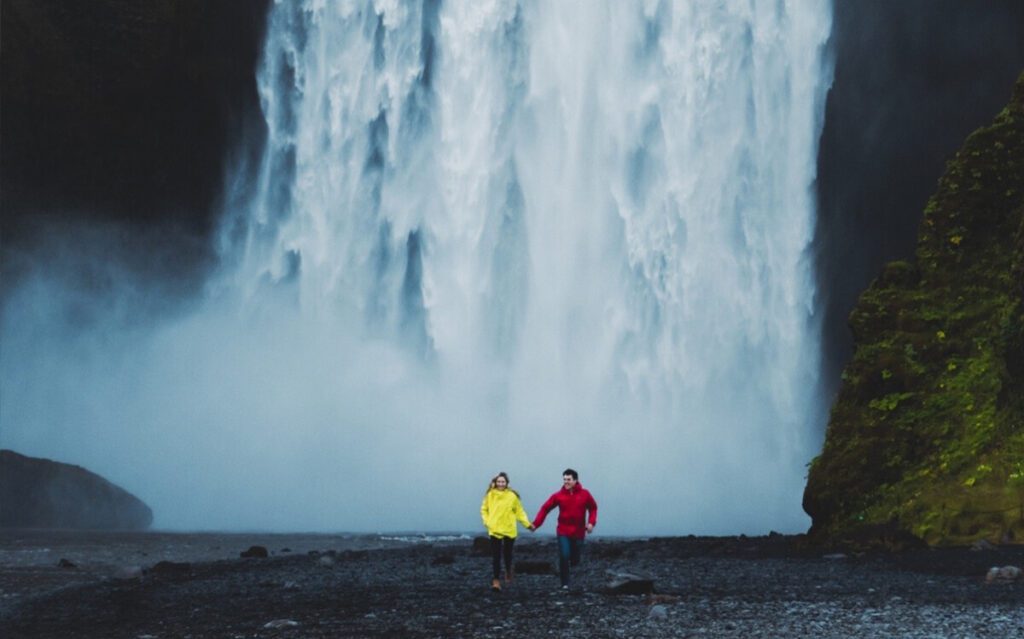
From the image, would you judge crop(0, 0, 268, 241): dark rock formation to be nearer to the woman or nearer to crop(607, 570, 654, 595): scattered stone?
the woman

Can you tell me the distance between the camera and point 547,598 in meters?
12.1

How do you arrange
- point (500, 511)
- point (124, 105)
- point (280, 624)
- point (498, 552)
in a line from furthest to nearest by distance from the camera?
point (124, 105), point (498, 552), point (500, 511), point (280, 624)

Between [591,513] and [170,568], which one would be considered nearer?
[591,513]

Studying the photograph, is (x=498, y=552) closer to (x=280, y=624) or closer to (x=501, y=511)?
A: (x=501, y=511)

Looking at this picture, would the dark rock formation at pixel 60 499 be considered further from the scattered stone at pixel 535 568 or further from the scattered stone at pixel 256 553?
the scattered stone at pixel 535 568

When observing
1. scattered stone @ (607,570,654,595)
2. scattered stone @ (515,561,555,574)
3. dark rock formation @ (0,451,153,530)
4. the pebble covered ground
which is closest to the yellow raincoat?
the pebble covered ground

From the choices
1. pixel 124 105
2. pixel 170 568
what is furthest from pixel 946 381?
pixel 124 105

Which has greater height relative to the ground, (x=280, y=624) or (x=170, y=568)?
(x=170, y=568)

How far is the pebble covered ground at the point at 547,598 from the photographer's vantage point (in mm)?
9672

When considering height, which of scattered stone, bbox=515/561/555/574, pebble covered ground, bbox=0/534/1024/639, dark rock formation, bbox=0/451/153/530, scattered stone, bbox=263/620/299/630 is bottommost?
scattered stone, bbox=263/620/299/630

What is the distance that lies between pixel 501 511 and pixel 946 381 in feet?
30.9

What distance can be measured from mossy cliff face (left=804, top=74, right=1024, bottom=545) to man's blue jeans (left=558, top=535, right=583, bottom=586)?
6.37 meters

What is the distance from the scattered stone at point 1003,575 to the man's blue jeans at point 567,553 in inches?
186

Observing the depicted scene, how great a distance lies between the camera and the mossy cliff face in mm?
16656
